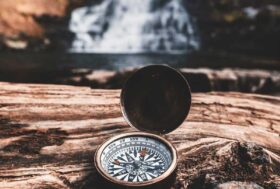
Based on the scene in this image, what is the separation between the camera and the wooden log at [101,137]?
4.62 meters

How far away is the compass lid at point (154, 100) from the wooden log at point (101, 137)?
579mm

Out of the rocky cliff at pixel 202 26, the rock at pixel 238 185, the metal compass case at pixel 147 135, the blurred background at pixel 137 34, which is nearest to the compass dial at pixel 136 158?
the metal compass case at pixel 147 135

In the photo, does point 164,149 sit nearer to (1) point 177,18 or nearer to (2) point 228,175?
(2) point 228,175

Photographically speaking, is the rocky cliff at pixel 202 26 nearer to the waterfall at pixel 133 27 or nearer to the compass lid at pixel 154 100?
the waterfall at pixel 133 27

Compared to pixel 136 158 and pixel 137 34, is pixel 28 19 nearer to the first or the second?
pixel 137 34

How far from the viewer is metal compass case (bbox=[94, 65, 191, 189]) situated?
163 inches

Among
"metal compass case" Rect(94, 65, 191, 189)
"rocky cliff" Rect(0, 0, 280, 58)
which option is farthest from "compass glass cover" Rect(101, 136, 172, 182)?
"rocky cliff" Rect(0, 0, 280, 58)

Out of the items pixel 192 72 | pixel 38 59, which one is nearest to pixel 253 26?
pixel 38 59

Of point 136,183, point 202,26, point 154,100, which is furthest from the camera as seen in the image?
point 202,26

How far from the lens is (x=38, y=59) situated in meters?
19.2

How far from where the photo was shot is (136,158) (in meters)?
4.43

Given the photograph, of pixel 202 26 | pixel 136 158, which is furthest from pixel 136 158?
pixel 202 26

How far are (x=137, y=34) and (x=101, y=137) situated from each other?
20845 mm

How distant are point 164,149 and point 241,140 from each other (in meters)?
1.51
